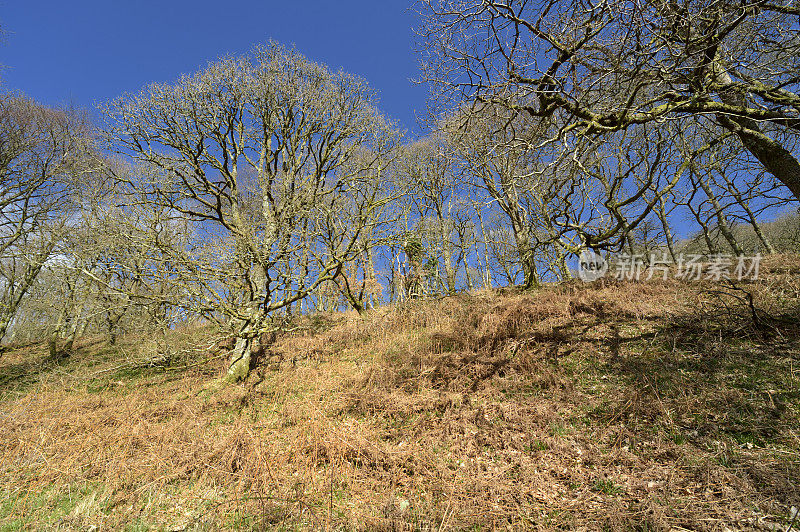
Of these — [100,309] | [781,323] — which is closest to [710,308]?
[781,323]

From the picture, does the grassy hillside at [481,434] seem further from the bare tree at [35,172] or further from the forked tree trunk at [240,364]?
the bare tree at [35,172]

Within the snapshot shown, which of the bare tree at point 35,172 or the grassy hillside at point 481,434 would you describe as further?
the bare tree at point 35,172

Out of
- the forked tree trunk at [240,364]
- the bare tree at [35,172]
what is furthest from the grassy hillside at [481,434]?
the bare tree at [35,172]

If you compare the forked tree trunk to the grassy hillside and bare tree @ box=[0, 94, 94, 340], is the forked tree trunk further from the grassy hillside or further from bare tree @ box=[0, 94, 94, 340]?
bare tree @ box=[0, 94, 94, 340]

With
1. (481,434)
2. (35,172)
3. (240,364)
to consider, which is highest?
(35,172)

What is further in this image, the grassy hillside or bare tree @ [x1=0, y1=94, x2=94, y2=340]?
bare tree @ [x1=0, y1=94, x2=94, y2=340]

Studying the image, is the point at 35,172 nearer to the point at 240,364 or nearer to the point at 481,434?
the point at 240,364

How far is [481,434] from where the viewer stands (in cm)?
462

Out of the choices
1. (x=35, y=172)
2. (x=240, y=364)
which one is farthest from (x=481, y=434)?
(x=35, y=172)

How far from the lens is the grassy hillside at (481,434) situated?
129 inches

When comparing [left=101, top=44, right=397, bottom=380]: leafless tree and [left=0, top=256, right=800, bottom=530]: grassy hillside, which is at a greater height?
[left=101, top=44, right=397, bottom=380]: leafless tree

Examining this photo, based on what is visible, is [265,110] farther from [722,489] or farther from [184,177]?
[722,489]

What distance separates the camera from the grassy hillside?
327cm

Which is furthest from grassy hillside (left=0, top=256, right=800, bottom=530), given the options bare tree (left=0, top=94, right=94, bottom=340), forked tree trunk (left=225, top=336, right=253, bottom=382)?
bare tree (left=0, top=94, right=94, bottom=340)
